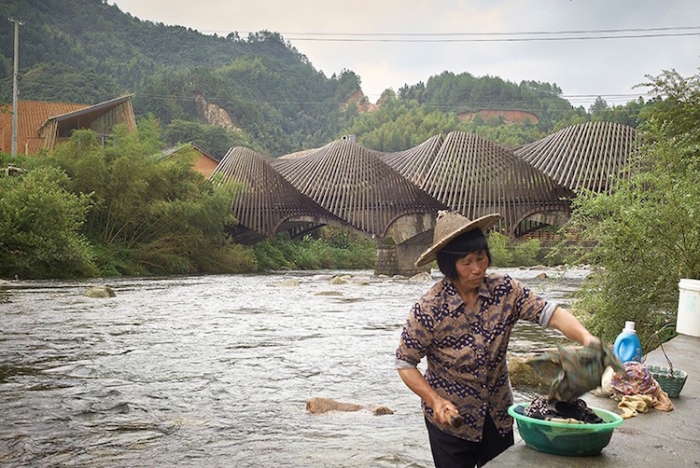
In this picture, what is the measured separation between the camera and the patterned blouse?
9.76 ft

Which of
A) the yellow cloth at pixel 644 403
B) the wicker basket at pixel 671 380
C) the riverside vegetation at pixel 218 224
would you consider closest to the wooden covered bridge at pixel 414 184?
the riverside vegetation at pixel 218 224

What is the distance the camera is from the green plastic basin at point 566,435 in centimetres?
313

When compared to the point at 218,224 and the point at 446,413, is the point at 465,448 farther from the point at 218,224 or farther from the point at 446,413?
the point at 218,224

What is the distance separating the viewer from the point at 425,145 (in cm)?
3847

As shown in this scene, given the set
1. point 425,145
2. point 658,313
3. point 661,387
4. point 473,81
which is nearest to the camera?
point 661,387

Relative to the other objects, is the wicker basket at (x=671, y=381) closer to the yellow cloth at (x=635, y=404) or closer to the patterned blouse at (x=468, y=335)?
the yellow cloth at (x=635, y=404)

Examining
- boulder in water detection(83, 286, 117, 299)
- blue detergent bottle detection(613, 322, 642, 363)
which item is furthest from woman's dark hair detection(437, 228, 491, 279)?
boulder in water detection(83, 286, 117, 299)

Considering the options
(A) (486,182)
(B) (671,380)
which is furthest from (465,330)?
(A) (486,182)

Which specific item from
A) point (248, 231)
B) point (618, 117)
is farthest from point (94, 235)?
point (618, 117)

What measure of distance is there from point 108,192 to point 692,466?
2827 cm

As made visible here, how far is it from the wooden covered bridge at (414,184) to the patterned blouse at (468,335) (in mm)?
29427

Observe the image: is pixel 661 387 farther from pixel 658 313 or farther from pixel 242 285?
pixel 242 285

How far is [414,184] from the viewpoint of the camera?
36812 millimetres

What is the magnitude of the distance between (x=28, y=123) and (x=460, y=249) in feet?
139
